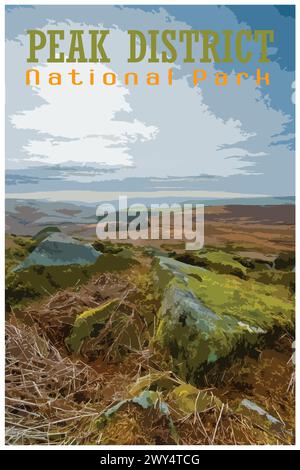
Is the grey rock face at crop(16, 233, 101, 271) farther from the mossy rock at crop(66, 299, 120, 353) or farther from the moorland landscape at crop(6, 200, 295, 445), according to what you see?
the mossy rock at crop(66, 299, 120, 353)

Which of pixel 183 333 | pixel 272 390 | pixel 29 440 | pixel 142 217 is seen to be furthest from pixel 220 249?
pixel 29 440

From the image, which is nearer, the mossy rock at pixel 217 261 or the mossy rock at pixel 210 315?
the mossy rock at pixel 210 315

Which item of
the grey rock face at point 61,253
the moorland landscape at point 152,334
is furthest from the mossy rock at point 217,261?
the grey rock face at point 61,253

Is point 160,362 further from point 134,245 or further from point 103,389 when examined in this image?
point 134,245

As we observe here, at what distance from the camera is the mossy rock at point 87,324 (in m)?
3.37

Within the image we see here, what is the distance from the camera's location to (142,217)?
375cm

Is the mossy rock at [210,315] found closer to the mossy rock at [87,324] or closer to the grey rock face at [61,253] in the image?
the mossy rock at [87,324]

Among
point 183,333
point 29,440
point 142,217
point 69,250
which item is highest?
point 142,217

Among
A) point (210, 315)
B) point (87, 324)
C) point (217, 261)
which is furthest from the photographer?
point (217, 261)

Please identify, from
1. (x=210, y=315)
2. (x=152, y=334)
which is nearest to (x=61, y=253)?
(x=152, y=334)

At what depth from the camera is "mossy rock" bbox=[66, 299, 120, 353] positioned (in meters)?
3.37

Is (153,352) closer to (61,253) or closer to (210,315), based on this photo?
(210,315)

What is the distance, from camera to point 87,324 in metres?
3.40

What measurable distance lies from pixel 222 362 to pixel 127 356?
0.73 m
